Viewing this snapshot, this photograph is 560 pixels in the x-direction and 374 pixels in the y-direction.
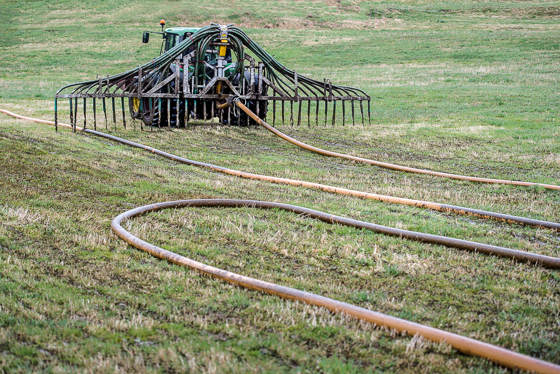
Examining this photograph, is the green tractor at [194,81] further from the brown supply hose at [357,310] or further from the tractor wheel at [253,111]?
the brown supply hose at [357,310]

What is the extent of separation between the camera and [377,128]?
15.6m

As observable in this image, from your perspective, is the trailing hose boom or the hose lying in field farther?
the trailing hose boom

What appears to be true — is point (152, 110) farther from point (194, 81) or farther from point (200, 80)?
point (200, 80)

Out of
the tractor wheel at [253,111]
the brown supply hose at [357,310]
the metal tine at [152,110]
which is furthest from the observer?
the tractor wheel at [253,111]

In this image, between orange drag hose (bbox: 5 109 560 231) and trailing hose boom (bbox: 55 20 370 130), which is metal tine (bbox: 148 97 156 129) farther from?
orange drag hose (bbox: 5 109 560 231)

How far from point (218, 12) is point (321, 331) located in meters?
48.9

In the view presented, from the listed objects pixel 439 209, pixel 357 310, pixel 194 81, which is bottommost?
pixel 439 209

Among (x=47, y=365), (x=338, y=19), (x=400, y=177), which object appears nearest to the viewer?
(x=47, y=365)

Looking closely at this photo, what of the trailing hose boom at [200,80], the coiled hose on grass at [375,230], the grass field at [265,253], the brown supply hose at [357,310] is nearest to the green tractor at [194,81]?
the trailing hose boom at [200,80]

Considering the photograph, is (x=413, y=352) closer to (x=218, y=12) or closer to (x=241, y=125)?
(x=241, y=125)

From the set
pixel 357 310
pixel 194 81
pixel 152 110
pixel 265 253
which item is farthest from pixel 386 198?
pixel 152 110

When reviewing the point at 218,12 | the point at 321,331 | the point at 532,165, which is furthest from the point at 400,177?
the point at 218,12

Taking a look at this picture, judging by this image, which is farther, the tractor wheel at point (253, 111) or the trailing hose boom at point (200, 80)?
the tractor wheel at point (253, 111)

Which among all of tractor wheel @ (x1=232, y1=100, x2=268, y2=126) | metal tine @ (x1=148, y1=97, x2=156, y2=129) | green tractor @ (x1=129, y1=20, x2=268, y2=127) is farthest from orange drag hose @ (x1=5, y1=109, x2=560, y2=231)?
tractor wheel @ (x1=232, y1=100, x2=268, y2=126)
